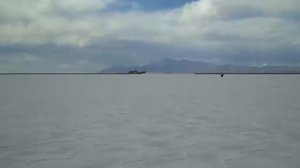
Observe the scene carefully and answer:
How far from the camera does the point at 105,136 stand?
2061cm

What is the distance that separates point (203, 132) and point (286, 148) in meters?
5.60

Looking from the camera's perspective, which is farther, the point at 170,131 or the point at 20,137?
the point at 170,131

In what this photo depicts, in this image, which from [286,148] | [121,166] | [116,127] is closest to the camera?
[121,166]

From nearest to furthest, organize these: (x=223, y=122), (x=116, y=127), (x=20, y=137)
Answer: (x=20, y=137), (x=116, y=127), (x=223, y=122)

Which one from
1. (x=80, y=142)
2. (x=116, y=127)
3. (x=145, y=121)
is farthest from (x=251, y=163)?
(x=145, y=121)

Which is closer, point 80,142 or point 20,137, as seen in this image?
point 80,142

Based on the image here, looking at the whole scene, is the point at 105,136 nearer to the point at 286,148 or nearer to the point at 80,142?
the point at 80,142

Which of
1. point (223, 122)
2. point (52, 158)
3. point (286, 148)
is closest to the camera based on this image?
point (52, 158)

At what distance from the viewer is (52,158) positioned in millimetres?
15422

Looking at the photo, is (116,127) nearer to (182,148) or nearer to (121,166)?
(182,148)

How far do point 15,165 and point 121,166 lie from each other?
4107 mm

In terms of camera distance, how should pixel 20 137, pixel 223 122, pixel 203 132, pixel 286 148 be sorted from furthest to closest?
pixel 223 122 < pixel 203 132 < pixel 20 137 < pixel 286 148

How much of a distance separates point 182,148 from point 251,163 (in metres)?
3.70

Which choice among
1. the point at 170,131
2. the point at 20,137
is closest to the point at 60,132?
the point at 20,137
